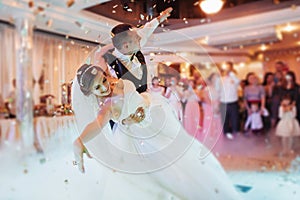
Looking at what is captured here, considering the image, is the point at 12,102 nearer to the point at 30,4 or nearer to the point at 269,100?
the point at 30,4

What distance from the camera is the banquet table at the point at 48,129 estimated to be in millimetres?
486

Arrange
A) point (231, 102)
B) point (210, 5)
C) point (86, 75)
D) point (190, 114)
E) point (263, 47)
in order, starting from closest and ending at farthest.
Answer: point (86, 75), point (190, 114), point (210, 5), point (231, 102), point (263, 47)

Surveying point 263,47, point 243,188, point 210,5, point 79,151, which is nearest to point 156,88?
point 79,151

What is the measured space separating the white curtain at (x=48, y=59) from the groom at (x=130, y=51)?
0.04 m

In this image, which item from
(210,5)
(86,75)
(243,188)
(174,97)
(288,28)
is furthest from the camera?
(288,28)

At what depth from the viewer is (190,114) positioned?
2.61 ft

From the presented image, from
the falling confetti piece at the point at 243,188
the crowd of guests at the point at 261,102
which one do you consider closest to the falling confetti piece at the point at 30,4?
the falling confetti piece at the point at 243,188

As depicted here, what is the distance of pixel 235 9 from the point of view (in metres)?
1.78

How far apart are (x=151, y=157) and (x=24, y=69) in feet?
0.98

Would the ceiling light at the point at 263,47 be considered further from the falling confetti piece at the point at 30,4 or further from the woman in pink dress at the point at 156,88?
the falling confetti piece at the point at 30,4

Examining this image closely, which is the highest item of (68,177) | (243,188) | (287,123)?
(68,177)

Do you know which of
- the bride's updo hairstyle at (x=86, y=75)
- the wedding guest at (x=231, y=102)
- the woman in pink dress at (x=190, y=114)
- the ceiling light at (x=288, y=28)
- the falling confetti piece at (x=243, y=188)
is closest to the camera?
the bride's updo hairstyle at (x=86, y=75)

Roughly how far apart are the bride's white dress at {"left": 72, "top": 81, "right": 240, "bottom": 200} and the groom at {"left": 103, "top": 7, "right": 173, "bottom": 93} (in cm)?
2

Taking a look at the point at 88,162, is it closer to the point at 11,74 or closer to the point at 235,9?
the point at 11,74
